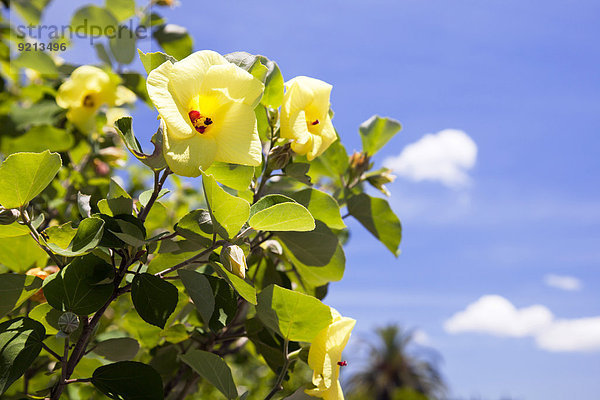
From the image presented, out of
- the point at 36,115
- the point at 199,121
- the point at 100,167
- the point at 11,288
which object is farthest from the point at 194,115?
the point at 36,115

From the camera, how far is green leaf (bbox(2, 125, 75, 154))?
1.75m

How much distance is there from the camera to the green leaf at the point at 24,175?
848 millimetres

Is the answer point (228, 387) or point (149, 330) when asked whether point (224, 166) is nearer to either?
point (228, 387)

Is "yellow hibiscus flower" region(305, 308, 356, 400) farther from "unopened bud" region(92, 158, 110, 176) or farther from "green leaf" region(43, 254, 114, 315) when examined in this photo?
"unopened bud" region(92, 158, 110, 176)

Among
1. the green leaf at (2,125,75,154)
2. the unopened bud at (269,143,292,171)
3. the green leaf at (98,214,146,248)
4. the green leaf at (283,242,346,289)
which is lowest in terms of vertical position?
the green leaf at (283,242,346,289)

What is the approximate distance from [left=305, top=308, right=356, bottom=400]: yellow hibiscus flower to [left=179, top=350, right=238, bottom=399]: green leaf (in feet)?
0.48

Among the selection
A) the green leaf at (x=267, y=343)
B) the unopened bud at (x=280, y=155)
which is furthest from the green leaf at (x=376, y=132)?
the green leaf at (x=267, y=343)

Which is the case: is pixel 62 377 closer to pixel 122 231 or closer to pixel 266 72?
pixel 122 231

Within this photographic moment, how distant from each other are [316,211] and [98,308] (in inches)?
18.4

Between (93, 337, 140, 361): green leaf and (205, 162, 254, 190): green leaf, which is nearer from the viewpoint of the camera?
(205, 162, 254, 190): green leaf

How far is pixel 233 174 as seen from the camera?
0.96 m

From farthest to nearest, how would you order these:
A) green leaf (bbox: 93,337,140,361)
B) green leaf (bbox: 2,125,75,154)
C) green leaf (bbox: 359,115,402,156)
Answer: green leaf (bbox: 2,125,75,154) < green leaf (bbox: 359,115,402,156) < green leaf (bbox: 93,337,140,361)

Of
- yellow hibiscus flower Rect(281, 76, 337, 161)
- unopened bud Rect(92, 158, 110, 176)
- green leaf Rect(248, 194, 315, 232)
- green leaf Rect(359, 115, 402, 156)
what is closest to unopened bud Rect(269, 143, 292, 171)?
yellow hibiscus flower Rect(281, 76, 337, 161)

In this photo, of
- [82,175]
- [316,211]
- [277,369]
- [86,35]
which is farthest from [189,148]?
[86,35]
